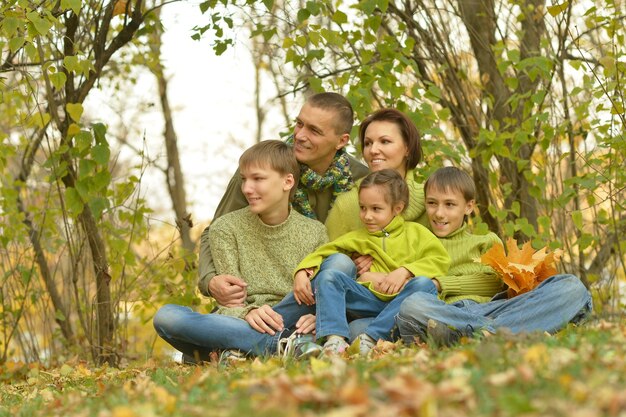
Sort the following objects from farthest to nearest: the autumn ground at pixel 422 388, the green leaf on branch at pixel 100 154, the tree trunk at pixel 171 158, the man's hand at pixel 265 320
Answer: the tree trunk at pixel 171 158, the green leaf on branch at pixel 100 154, the man's hand at pixel 265 320, the autumn ground at pixel 422 388

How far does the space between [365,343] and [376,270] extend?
1.62ft

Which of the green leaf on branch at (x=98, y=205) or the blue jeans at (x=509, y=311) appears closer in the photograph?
the blue jeans at (x=509, y=311)

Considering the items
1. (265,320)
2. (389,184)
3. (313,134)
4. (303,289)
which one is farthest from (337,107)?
(265,320)

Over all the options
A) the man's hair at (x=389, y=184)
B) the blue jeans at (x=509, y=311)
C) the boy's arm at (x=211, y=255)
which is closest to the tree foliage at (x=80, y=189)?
the boy's arm at (x=211, y=255)

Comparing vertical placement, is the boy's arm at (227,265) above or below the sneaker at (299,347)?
above

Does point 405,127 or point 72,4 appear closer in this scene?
point 72,4

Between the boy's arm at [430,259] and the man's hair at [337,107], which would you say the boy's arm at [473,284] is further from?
the man's hair at [337,107]

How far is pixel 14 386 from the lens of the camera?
14.6 ft

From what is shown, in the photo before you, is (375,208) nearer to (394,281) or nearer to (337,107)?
(394,281)

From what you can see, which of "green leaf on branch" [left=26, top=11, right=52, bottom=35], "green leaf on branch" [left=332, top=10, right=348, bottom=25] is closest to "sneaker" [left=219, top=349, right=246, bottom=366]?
"green leaf on branch" [left=26, top=11, right=52, bottom=35]

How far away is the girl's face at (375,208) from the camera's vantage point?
4.16 m

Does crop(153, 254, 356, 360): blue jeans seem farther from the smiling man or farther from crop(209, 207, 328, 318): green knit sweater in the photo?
the smiling man

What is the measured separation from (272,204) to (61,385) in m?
1.32

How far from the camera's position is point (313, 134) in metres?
4.54
